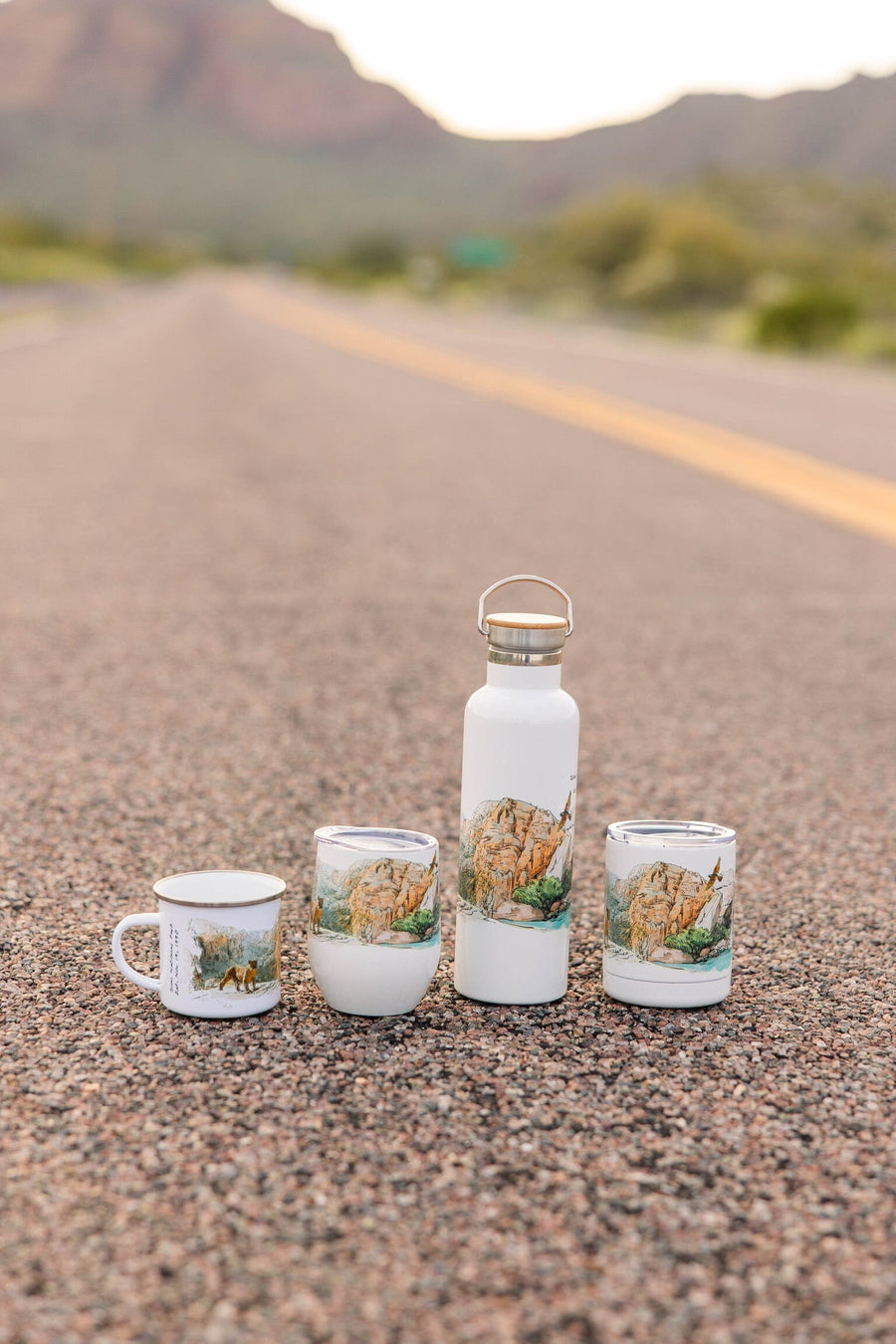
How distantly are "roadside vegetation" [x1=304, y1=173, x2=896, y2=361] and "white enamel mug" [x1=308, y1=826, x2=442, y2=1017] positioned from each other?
23.2 meters

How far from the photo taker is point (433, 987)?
2273 millimetres

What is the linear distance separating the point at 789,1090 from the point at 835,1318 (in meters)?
0.48

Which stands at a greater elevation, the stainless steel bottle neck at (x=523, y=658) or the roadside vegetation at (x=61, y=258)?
the roadside vegetation at (x=61, y=258)

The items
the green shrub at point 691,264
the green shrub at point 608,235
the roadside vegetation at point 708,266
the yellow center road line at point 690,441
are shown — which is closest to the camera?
the yellow center road line at point 690,441

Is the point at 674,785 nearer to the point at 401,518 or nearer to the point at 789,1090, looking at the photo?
the point at 789,1090

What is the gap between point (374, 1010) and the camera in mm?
2115

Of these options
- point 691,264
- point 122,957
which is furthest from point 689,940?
point 691,264

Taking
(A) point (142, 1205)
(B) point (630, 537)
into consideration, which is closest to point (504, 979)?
(A) point (142, 1205)

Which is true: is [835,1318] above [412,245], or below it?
below

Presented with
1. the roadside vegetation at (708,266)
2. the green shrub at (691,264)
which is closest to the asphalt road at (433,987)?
the roadside vegetation at (708,266)

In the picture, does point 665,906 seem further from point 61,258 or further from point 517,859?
point 61,258

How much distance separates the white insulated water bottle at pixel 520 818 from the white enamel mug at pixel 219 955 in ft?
0.96

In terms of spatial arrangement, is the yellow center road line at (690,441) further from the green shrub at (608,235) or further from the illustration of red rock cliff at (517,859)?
the green shrub at (608,235)

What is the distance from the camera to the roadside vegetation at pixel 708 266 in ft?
95.7
